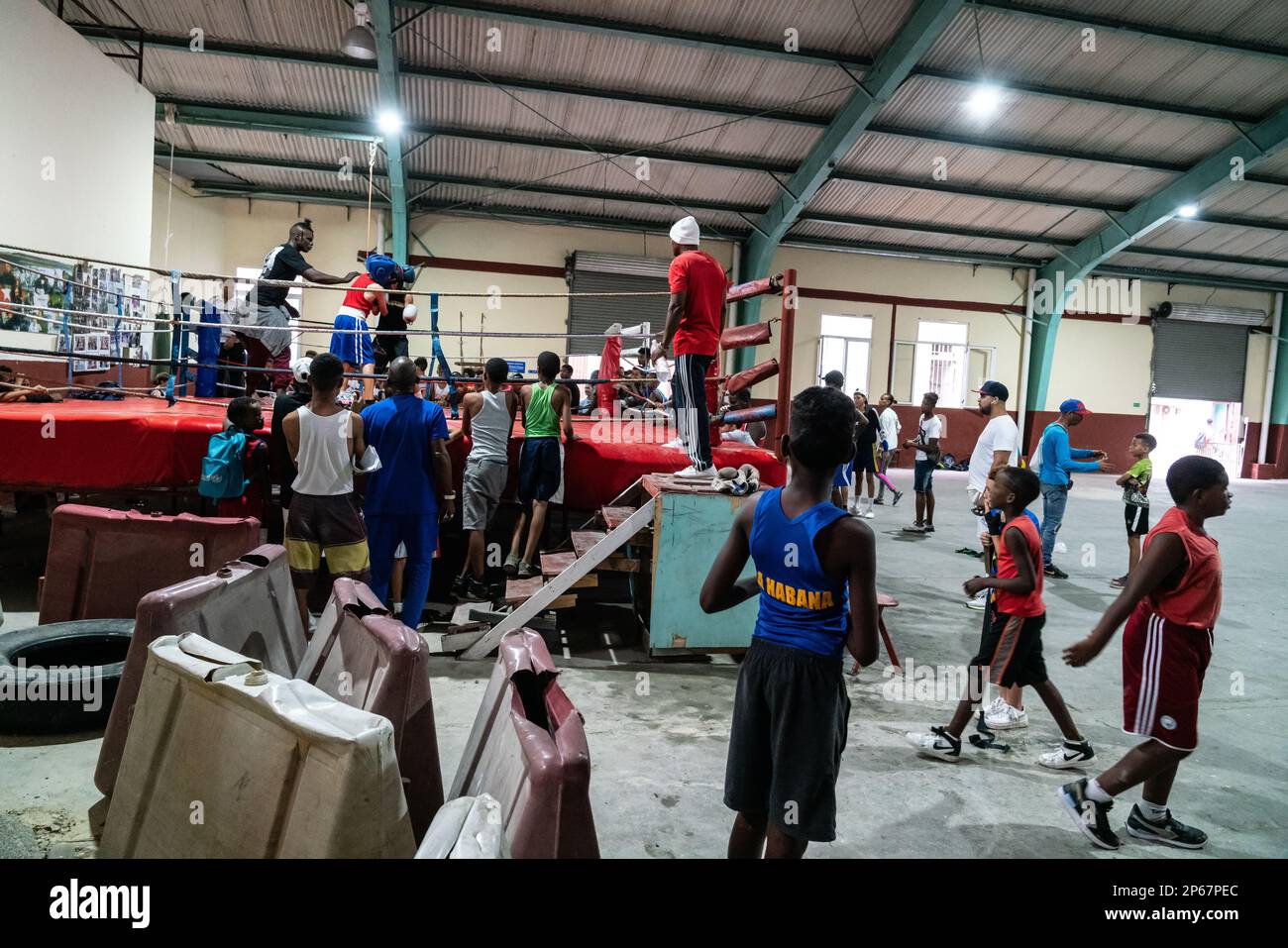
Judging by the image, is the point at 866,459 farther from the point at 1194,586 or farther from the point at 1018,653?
the point at 1194,586

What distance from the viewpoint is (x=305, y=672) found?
348 centimetres

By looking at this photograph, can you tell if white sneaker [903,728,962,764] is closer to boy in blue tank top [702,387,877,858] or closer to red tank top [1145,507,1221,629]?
red tank top [1145,507,1221,629]

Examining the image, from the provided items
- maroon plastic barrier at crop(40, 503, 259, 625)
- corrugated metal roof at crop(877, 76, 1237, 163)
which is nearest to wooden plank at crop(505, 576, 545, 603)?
maroon plastic barrier at crop(40, 503, 259, 625)

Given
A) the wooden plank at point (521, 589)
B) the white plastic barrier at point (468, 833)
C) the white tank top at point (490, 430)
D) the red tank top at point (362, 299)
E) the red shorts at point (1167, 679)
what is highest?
the red tank top at point (362, 299)

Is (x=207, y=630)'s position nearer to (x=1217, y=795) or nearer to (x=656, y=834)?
(x=656, y=834)

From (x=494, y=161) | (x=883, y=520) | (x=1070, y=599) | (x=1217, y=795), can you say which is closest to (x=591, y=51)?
(x=494, y=161)

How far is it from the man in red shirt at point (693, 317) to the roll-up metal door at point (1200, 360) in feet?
72.0

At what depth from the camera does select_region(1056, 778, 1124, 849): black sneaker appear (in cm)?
310

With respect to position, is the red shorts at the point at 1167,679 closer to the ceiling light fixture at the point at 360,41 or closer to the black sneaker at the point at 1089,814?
the black sneaker at the point at 1089,814

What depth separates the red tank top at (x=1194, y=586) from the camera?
2920 millimetres

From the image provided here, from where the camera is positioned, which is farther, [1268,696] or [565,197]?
[565,197]

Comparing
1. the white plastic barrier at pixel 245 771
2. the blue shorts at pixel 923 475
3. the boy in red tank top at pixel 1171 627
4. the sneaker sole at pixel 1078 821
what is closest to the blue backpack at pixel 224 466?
the white plastic barrier at pixel 245 771

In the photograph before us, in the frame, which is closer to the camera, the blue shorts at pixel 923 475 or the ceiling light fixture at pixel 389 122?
the blue shorts at pixel 923 475
